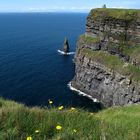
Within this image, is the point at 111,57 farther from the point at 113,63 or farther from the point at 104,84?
the point at 104,84

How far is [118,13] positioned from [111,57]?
1545 centimetres

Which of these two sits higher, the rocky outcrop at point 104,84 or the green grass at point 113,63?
the green grass at point 113,63

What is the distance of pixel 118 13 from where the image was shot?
9012 centimetres

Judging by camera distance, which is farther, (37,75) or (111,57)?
(37,75)

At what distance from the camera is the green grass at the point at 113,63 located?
7104cm

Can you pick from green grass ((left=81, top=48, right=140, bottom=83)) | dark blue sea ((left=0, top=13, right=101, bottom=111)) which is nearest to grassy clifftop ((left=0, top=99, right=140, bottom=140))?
dark blue sea ((left=0, top=13, right=101, bottom=111))

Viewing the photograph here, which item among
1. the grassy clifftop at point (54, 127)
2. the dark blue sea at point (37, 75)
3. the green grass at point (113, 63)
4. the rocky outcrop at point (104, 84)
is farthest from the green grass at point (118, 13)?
the grassy clifftop at point (54, 127)

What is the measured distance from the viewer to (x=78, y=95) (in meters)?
84.4

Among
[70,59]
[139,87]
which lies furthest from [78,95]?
[70,59]

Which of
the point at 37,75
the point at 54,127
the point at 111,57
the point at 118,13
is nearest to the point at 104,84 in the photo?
the point at 111,57

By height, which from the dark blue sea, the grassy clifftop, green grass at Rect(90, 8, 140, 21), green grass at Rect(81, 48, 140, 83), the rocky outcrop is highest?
the grassy clifftop

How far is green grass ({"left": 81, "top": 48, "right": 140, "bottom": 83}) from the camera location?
71.0 metres

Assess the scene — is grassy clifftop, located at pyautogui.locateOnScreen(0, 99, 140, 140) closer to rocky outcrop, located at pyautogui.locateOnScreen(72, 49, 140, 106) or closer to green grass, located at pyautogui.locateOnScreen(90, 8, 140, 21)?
rocky outcrop, located at pyautogui.locateOnScreen(72, 49, 140, 106)

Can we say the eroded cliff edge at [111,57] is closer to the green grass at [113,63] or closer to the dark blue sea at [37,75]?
the green grass at [113,63]
